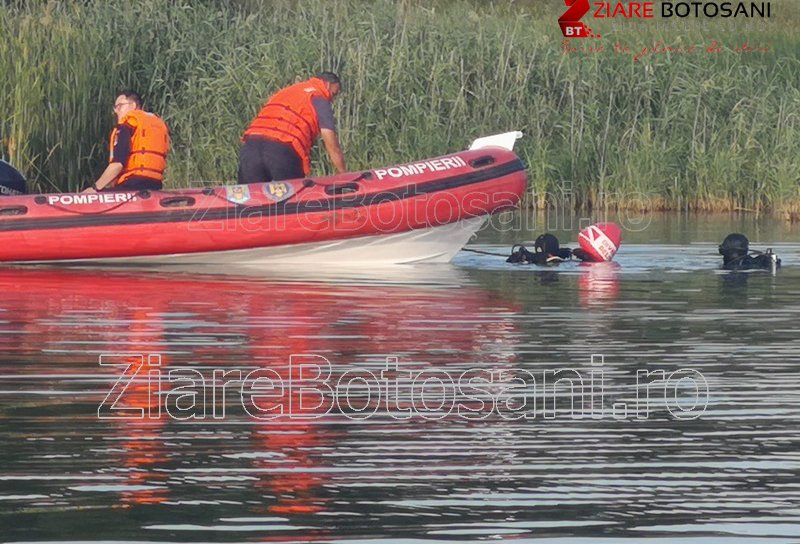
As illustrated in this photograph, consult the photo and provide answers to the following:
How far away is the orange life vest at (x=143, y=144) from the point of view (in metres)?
14.0

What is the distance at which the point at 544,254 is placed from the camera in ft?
46.3

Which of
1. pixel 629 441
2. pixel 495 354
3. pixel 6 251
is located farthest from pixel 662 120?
pixel 629 441

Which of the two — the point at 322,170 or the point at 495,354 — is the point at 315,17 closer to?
the point at 322,170

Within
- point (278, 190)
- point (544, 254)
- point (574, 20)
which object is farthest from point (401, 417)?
point (574, 20)

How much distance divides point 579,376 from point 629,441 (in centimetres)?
147

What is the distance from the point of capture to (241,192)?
13727mm

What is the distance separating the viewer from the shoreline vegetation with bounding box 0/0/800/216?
720 inches

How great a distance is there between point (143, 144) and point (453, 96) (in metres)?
5.26

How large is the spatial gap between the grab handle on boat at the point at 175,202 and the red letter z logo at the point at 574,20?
870 cm

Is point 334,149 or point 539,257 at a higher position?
point 334,149

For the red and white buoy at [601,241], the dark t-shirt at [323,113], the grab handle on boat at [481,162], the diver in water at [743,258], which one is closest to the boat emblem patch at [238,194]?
the dark t-shirt at [323,113]

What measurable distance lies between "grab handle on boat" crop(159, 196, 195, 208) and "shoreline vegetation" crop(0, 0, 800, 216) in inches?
159

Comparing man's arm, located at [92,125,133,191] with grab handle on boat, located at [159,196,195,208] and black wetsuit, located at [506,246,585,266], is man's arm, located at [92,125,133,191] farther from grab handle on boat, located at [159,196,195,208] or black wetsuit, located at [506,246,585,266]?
black wetsuit, located at [506,246,585,266]

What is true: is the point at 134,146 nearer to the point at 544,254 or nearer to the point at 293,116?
the point at 293,116
